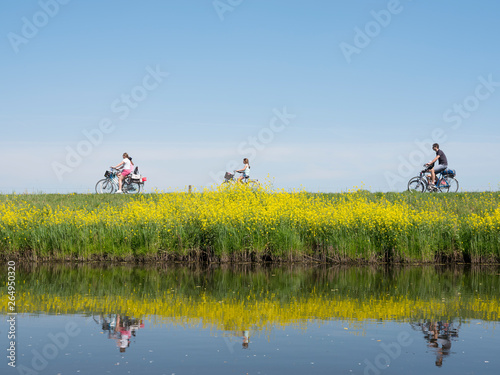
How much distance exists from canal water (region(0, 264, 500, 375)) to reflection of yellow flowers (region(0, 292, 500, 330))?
0.08 feet

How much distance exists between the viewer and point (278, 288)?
15.7 m

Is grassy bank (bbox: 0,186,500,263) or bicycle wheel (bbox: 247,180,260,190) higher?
bicycle wheel (bbox: 247,180,260,190)

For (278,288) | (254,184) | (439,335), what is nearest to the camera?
(439,335)

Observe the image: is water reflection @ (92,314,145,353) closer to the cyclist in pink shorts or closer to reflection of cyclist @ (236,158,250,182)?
reflection of cyclist @ (236,158,250,182)

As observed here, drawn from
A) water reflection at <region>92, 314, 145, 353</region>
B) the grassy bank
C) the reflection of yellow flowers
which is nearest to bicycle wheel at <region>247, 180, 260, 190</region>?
the grassy bank

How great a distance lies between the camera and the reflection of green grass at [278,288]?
42.2 ft

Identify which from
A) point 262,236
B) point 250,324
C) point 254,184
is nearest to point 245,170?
point 254,184

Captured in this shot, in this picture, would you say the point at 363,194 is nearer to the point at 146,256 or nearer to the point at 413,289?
the point at 146,256

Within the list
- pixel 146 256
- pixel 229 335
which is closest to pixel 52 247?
pixel 146 256

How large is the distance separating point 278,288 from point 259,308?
3.08 metres

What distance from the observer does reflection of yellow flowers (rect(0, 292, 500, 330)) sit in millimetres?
11453

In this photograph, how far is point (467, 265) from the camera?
22172mm

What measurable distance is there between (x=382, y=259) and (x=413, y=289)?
22.6 feet

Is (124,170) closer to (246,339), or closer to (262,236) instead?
(262,236)
